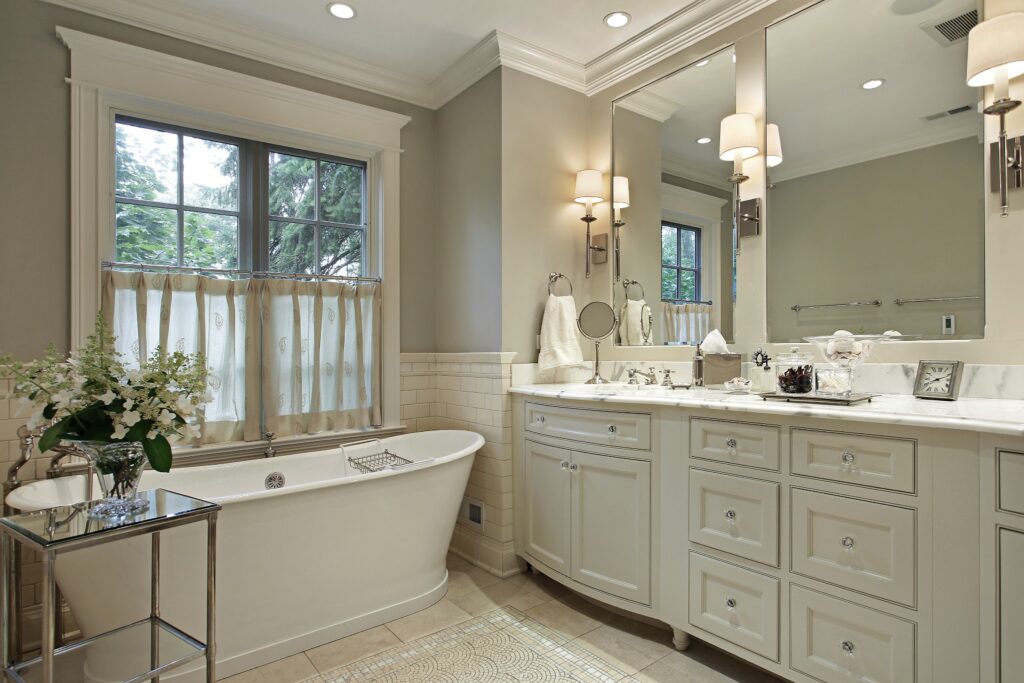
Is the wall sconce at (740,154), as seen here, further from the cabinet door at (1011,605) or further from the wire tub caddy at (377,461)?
the wire tub caddy at (377,461)

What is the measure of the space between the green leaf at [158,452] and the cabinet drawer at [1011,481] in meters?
2.12

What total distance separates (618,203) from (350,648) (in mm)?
2565

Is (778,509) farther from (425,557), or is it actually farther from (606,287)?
(606,287)

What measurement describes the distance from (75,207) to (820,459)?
10.1ft

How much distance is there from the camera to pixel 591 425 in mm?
2416

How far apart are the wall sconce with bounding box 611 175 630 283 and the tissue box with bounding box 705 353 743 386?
0.86 m

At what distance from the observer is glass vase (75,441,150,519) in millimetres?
→ 1488

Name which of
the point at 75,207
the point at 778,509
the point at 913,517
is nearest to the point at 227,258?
the point at 75,207

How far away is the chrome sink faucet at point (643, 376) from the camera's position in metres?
2.94

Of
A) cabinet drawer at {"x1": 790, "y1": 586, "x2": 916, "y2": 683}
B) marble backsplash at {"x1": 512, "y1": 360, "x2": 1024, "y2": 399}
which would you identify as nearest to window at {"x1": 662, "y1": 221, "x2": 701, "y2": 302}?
marble backsplash at {"x1": 512, "y1": 360, "x2": 1024, "y2": 399}

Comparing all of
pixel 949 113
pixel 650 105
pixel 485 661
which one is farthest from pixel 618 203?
pixel 485 661

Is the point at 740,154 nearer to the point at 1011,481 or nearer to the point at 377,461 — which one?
the point at 1011,481

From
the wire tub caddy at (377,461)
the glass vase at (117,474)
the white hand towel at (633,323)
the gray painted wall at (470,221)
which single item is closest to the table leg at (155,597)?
the glass vase at (117,474)

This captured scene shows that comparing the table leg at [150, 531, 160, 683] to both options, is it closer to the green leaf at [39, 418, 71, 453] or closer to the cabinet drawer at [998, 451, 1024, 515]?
→ the green leaf at [39, 418, 71, 453]
